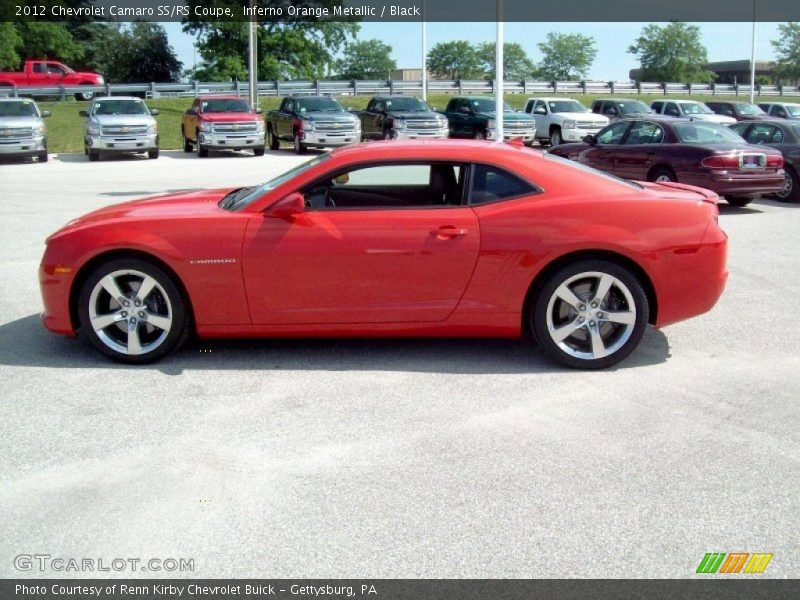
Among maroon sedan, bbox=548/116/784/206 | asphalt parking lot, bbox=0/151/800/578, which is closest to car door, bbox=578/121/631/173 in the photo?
maroon sedan, bbox=548/116/784/206

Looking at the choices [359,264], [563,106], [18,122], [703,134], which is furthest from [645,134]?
[18,122]

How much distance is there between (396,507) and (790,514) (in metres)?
1.69

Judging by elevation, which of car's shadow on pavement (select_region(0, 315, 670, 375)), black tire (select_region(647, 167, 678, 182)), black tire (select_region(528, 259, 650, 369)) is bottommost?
car's shadow on pavement (select_region(0, 315, 670, 375))

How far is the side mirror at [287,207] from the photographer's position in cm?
596

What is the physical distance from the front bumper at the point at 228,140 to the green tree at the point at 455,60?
109584 millimetres

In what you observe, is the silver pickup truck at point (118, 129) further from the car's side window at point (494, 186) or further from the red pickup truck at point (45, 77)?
the red pickup truck at point (45, 77)

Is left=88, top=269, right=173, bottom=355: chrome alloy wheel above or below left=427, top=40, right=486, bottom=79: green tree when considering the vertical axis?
below

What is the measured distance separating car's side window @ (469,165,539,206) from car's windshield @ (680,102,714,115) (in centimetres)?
2677

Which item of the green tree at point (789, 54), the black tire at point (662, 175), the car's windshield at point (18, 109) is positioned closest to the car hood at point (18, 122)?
the car's windshield at point (18, 109)

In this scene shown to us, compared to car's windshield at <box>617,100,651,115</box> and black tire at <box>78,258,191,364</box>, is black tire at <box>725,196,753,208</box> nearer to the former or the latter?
black tire at <box>78,258,191,364</box>

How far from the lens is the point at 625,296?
19.7 feet

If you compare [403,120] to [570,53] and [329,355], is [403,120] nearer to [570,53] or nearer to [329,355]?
[329,355]

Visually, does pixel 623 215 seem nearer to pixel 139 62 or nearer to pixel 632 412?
pixel 632 412

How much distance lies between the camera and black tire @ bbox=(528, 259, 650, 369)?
236 inches
